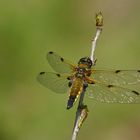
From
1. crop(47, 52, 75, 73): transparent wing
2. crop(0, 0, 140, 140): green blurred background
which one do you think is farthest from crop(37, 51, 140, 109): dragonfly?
crop(0, 0, 140, 140): green blurred background

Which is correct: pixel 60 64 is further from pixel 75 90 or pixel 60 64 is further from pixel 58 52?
pixel 58 52

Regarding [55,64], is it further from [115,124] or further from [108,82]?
[115,124]

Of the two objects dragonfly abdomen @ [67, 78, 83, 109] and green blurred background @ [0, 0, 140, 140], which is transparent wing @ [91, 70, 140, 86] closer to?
dragonfly abdomen @ [67, 78, 83, 109]

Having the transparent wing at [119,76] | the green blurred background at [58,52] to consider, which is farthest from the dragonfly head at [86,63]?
the green blurred background at [58,52]

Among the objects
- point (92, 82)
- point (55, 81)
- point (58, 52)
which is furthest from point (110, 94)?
point (58, 52)

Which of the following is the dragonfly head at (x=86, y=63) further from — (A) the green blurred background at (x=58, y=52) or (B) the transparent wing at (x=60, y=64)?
(A) the green blurred background at (x=58, y=52)
